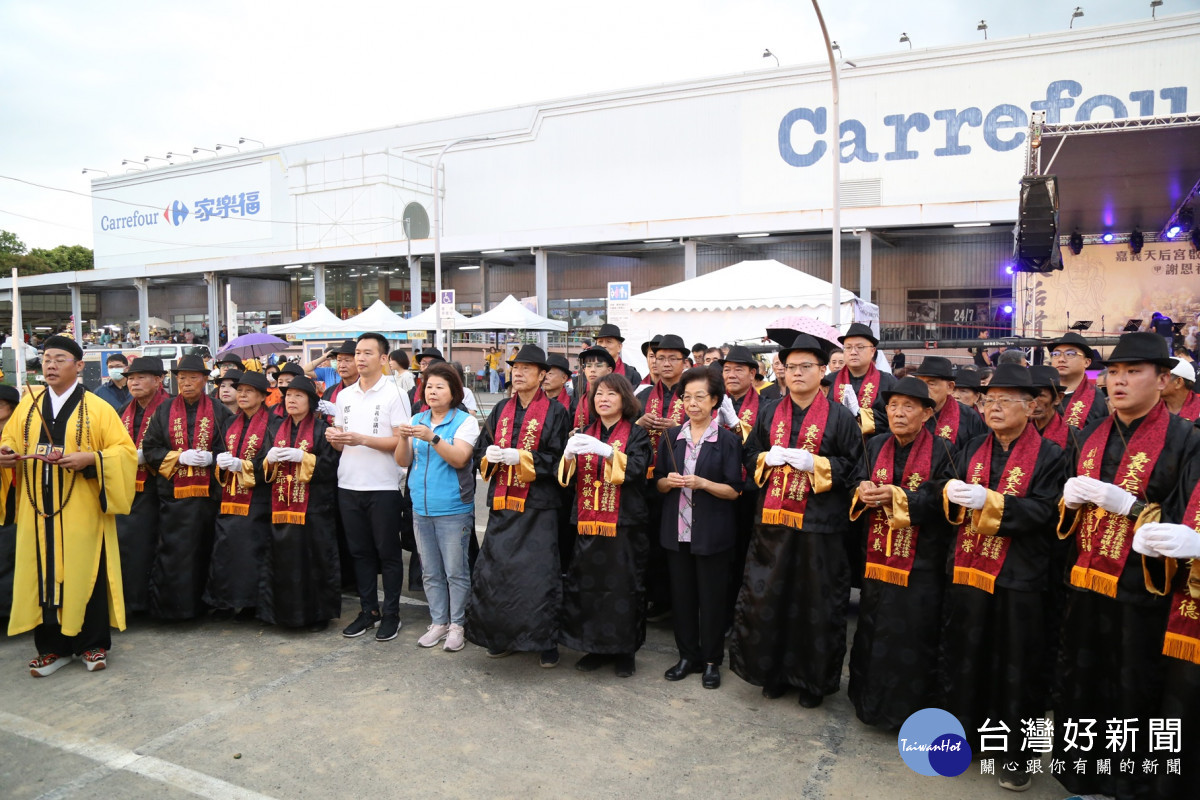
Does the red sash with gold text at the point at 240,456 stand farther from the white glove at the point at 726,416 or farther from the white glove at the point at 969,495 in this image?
the white glove at the point at 969,495

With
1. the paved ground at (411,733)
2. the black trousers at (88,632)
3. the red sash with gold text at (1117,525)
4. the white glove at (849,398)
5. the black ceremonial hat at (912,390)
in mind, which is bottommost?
the paved ground at (411,733)

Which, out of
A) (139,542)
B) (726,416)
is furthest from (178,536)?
(726,416)

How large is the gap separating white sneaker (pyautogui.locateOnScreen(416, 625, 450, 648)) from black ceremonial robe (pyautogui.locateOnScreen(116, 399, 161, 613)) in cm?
221

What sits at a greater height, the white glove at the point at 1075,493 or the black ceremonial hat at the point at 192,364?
the black ceremonial hat at the point at 192,364

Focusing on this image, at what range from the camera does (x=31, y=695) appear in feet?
14.3

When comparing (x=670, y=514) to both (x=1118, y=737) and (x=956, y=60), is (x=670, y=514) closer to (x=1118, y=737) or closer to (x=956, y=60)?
(x=1118, y=737)

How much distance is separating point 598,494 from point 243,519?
2722 mm

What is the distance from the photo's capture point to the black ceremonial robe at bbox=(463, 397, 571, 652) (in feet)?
14.9

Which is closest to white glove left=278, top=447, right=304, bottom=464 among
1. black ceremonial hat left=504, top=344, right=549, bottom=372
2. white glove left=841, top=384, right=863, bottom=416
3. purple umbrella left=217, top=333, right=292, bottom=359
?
black ceremonial hat left=504, top=344, right=549, bottom=372

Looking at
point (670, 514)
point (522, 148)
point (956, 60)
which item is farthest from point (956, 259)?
point (670, 514)

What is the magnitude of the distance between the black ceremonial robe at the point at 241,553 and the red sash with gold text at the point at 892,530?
13.6ft

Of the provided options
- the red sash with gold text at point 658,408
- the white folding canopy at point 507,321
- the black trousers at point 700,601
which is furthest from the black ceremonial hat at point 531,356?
the white folding canopy at point 507,321

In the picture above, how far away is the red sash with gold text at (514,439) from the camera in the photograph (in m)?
4.73

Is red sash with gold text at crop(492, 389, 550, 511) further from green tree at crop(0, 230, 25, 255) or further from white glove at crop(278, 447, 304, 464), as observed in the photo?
green tree at crop(0, 230, 25, 255)
